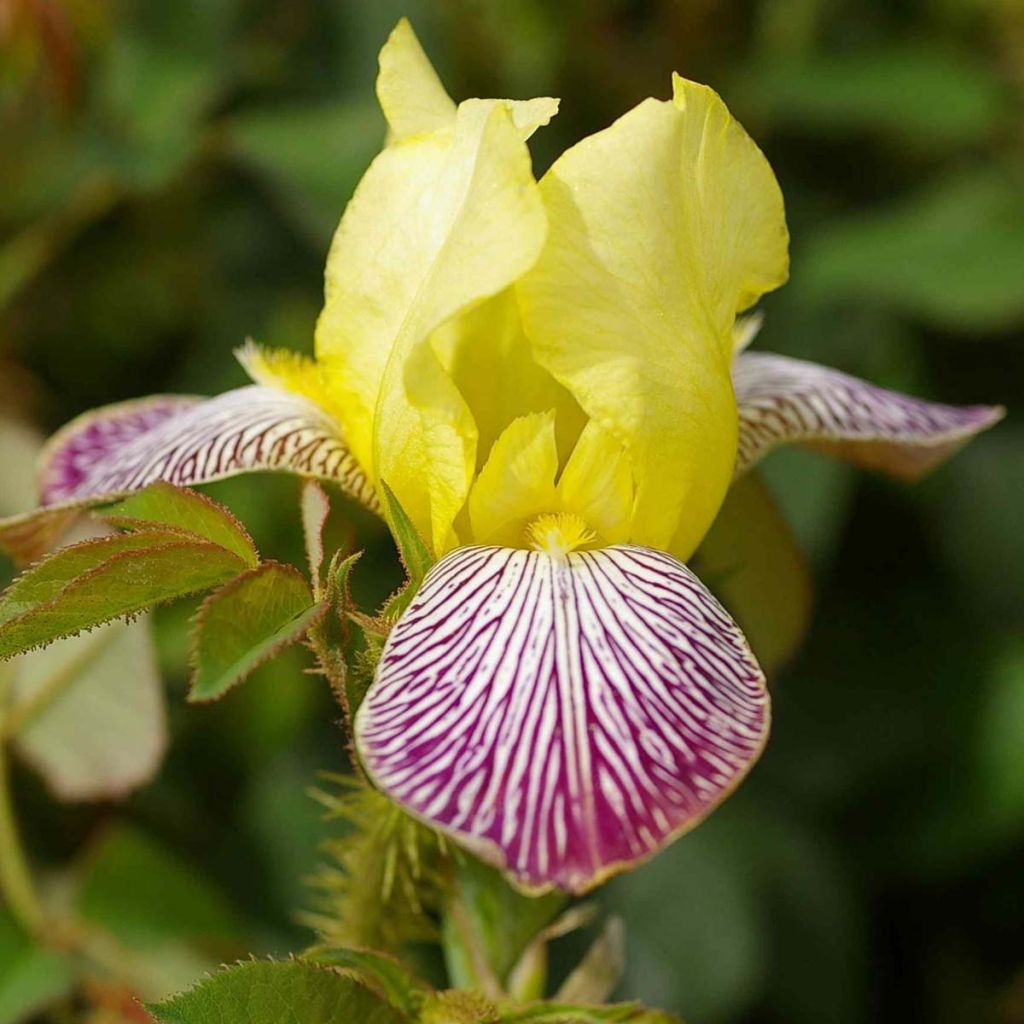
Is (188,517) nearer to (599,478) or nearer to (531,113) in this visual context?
(599,478)

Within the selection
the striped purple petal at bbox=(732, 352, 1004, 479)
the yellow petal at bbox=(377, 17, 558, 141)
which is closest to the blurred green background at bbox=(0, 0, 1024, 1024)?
the striped purple petal at bbox=(732, 352, 1004, 479)

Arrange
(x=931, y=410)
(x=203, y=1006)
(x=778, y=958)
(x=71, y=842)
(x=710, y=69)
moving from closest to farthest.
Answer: (x=203, y=1006) → (x=931, y=410) → (x=71, y=842) → (x=778, y=958) → (x=710, y=69)

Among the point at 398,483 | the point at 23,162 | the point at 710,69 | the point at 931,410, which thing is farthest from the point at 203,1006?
the point at 710,69

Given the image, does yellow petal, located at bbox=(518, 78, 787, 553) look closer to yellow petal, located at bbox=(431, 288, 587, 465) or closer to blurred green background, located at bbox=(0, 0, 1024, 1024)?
yellow petal, located at bbox=(431, 288, 587, 465)

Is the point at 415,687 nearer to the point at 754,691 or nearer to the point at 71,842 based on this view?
the point at 754,691

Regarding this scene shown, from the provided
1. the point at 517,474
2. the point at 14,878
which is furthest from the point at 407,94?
the point at 14,878
